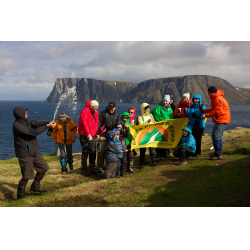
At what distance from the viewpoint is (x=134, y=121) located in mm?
11492

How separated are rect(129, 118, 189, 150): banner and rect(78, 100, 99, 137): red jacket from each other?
213cm

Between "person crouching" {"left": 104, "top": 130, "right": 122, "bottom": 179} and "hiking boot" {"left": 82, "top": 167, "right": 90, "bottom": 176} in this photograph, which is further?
"hiking boot" {"left": 82, "top": 167, "right": 90, "bottom": 176}

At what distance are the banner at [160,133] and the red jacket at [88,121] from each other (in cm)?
213

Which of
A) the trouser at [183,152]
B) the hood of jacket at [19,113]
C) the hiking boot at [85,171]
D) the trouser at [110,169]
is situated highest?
the hood of jacket at [19,113]

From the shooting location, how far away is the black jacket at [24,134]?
707cm

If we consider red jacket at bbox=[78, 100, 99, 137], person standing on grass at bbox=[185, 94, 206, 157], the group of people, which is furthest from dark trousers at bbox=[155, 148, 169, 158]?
red jacket at bbox=[78, 100, 99, 137]

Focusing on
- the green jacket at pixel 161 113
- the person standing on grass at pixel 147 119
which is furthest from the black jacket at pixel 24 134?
the green jacket at pixel 161 113

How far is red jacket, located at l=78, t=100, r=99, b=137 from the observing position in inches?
383

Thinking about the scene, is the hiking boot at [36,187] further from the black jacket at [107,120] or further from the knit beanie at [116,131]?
the knit beanie at [116,131]

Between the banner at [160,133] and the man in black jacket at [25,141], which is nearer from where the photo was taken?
the man in black jacket at [25,141]

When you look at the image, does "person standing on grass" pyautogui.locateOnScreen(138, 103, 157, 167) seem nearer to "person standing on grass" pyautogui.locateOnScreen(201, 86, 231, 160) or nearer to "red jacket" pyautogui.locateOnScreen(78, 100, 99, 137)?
"red jacket" pyautogui.locateOnScreen(78, 100, 99, 137)

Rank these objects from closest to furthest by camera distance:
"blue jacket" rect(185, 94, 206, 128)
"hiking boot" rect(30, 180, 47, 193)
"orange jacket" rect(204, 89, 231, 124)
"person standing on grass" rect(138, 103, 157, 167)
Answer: "hiking boot" rect(30, 180, 47, 193) → "orange jacket" rect(204, 89, 231, 124) → "blue jacket" rect(185, 94, 206, 128) → "person standing on grass" rect(138, 103, 157, 167)

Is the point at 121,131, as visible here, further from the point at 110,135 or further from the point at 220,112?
the point at 220,112
